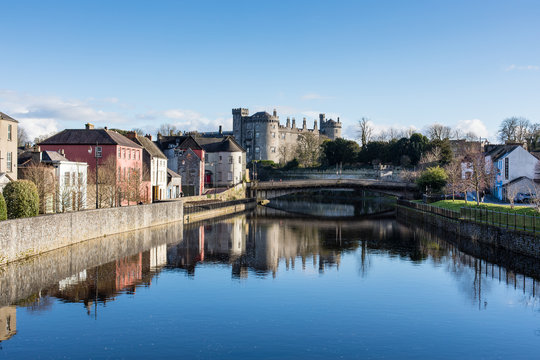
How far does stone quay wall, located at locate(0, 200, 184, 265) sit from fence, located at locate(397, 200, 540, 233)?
25.1 meters

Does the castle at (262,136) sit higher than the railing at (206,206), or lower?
higher

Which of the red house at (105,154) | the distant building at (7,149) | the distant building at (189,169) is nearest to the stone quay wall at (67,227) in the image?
the red house at (105,154)

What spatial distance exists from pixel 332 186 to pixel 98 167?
40839mm

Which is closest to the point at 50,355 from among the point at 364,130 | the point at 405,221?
the point at 405,221

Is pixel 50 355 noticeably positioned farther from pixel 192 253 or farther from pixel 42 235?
pixel 192 253

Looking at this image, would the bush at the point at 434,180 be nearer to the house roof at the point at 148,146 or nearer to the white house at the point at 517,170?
the white house at the point at 517,170

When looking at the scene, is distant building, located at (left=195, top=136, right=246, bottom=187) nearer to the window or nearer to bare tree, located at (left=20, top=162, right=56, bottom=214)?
bare tree, located at (left=20, top=162, right=56, bottom=214)

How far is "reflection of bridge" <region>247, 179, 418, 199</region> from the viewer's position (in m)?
79.8

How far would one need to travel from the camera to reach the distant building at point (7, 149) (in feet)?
126

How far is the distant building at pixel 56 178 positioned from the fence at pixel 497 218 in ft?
96.1

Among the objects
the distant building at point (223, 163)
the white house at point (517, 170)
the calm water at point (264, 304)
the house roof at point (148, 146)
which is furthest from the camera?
the distant building at point (223, 163)

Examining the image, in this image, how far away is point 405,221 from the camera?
62750mm

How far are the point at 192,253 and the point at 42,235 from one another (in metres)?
9.71

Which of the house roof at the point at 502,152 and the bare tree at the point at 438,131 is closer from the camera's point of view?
the house roof at the point at 502,152
